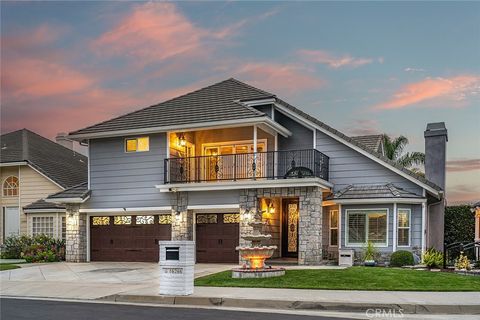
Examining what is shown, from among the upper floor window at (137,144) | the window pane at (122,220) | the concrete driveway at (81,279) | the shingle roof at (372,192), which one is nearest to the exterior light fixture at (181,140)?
the upper floor window at (137,144)

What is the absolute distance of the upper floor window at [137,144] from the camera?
2297 centimetres

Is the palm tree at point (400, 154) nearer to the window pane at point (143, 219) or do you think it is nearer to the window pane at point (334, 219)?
the window pane at point (334, 219)

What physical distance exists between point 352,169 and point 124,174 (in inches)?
386

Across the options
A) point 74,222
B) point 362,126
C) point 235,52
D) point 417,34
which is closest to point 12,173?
point 74,222

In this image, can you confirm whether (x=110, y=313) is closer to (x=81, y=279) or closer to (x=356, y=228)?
(x=81, y=279)

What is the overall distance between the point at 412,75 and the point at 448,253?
767 centimetres

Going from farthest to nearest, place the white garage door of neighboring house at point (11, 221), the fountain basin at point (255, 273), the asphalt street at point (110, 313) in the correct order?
the white garage door of neighboring house at point (11, 221), the fountain basin at point (255, 273), the asphalt street at point (110, 313)

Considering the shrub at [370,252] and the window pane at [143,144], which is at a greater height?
the window pane at [143,144]

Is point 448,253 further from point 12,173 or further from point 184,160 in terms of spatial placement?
point 12,173

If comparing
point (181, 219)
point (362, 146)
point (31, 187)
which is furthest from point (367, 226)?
point (31, 187)

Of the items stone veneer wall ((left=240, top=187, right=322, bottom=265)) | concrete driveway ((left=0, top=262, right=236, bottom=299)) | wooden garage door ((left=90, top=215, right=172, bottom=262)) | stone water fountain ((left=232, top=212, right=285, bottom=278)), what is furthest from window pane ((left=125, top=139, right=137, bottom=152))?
stone water fountain ((left=232, top=212, right=285, bottom=278))

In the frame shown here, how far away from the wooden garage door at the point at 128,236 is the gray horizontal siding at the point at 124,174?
0.82 m

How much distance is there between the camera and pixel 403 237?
65.4ft

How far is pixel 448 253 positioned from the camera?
73.8 ft
